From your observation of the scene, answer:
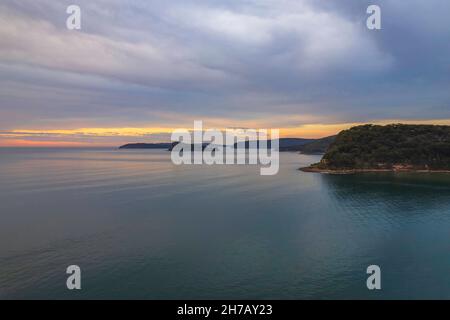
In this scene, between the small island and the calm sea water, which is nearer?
the calm sea water

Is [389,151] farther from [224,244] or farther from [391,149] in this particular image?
[224,244]

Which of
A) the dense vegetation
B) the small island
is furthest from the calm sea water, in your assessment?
the dense vegetation

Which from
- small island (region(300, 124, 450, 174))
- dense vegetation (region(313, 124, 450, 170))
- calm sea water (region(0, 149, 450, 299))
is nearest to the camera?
calm sea water (region(0, 149, 450, 299))

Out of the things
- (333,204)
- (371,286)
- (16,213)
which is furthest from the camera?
(333,204)

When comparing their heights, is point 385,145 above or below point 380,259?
above

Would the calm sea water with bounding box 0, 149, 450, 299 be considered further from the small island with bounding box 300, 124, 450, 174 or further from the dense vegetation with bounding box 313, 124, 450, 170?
the dense vegetation with bounding box 313, 124, 450, 170
